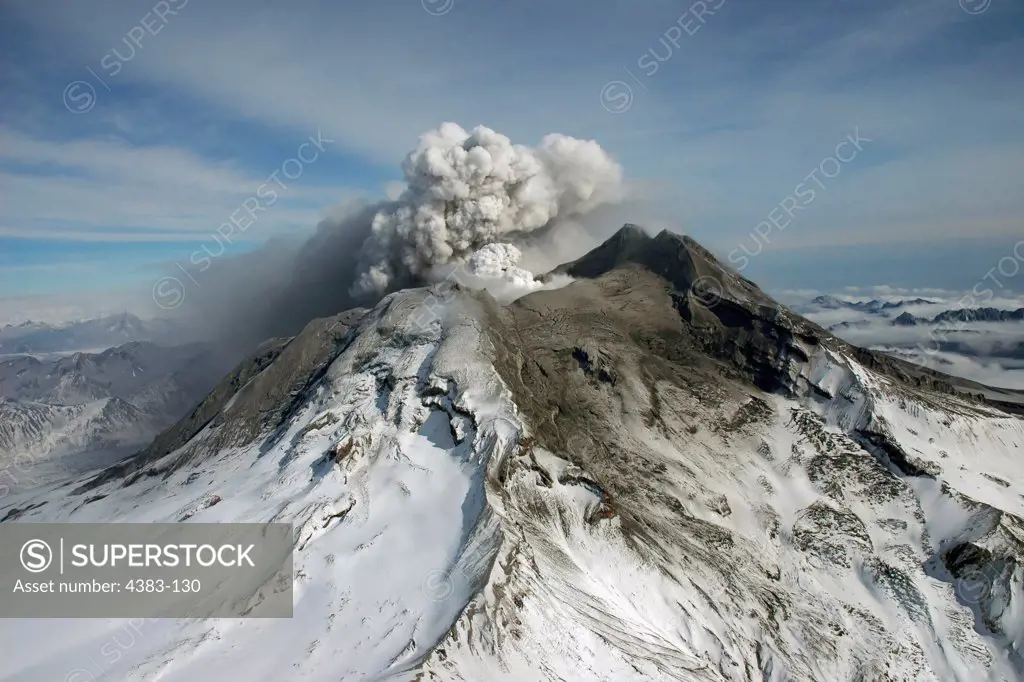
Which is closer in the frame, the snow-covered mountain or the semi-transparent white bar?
the snow-covered mountain

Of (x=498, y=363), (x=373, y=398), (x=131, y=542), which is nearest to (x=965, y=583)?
(x=498, y=363)

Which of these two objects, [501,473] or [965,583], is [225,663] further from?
[965,583]
